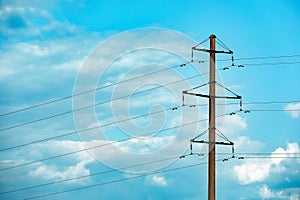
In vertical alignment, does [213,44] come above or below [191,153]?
above

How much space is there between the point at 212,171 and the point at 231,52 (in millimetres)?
11216

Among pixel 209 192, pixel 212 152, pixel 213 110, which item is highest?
pixel 213 110

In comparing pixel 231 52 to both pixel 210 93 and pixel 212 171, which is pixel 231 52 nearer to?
pixel 210 93

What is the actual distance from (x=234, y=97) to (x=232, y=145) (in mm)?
4389

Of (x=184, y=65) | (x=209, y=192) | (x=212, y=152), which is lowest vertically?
(x=209, y=192)

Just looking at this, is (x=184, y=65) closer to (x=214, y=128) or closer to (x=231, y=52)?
(x=231, y=52)

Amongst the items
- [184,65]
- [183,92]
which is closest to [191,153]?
[183,92]

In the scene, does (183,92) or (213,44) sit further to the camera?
(213,44)

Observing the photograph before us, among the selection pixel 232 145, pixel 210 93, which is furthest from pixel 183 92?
pixel 232 145

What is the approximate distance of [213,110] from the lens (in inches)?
1909

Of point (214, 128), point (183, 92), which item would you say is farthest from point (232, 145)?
point (183, 92)

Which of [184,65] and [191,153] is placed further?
[184,65]

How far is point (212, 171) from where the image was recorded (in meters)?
47.0

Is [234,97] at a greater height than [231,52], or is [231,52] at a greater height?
[231,52]
